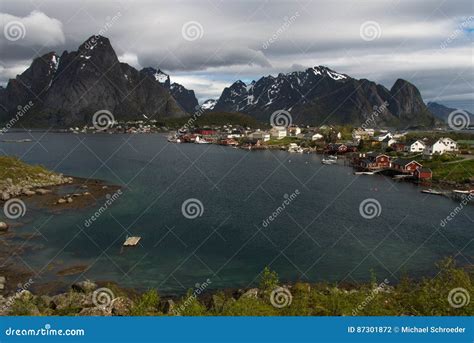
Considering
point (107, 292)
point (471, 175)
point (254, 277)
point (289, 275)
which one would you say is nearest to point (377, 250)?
point (289, 275)

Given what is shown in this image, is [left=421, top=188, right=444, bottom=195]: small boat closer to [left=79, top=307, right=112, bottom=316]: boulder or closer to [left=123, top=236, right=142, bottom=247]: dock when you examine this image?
[left=123, top=236, right=142, bottom=247]: dock

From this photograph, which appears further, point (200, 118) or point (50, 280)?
point (200, 118)

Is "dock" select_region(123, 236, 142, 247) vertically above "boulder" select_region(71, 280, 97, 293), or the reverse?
"dock" select_region(123, 236, 142, 247)

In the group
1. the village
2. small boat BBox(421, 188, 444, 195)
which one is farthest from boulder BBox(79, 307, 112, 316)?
the village

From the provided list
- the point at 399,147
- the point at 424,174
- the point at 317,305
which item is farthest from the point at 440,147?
the point at 317,305

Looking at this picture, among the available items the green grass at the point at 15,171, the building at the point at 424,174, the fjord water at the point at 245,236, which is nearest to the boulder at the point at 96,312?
the fjord water at the point at 245,236

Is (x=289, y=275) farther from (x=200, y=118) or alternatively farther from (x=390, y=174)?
(x=200, y=118)
